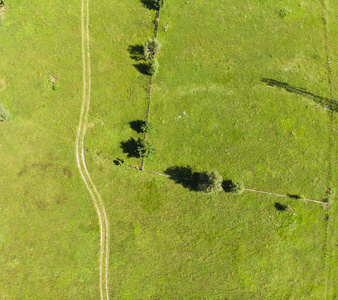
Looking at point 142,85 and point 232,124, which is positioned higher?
point 142,85

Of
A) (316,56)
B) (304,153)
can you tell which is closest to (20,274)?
(304,153)

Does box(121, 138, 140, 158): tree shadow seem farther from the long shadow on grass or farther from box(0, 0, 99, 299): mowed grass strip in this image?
the long shadow on grass

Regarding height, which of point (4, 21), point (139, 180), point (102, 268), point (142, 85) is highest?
point (4, 21)

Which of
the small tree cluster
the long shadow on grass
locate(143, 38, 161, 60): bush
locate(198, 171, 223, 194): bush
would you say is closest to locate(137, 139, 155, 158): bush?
locate(198, 171, 223, 194): bush

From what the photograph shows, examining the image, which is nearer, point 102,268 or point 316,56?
point 102,268

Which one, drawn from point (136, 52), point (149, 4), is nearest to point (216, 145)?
point (136, 52)

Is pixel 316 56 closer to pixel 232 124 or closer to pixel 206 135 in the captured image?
pixel 232 124

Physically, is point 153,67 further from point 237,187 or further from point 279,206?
point 279,206
